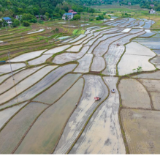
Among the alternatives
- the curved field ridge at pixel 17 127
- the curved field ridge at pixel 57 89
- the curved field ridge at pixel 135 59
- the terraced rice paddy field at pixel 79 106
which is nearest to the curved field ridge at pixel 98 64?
the terraced rice paddy field at pixel 79 106

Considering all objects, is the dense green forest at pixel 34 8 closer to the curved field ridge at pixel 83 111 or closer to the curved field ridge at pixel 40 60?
the curved field ridge at pixel 40 60

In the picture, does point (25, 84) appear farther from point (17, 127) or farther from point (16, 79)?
point (17, 127)

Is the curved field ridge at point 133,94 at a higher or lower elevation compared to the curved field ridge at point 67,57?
lower

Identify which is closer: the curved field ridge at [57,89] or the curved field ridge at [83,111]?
the curved field ridge at [83,111]

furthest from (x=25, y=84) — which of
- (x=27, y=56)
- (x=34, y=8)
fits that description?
(x=34, y=8)

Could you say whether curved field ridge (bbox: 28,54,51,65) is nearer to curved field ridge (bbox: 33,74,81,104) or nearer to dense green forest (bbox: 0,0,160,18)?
curved field ridge (bbox: 33,74,81,104)

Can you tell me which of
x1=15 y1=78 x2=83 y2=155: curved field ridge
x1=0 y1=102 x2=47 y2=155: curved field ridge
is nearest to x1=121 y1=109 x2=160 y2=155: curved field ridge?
x1=15 y1=78 x2=83 y2=155: curved field ridge

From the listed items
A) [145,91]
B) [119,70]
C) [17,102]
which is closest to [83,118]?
[17,102]
